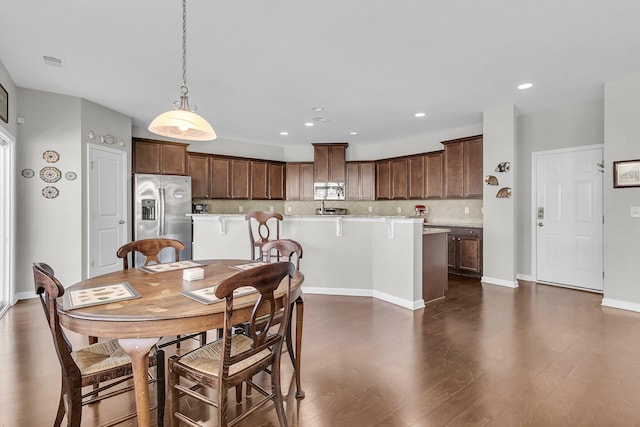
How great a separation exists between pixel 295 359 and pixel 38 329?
2.73m

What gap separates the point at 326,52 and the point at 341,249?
7.83ft

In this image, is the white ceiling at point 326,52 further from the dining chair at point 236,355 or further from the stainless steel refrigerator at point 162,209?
the dining chair at point 236,355

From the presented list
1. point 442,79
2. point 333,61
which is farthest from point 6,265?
point 442,79

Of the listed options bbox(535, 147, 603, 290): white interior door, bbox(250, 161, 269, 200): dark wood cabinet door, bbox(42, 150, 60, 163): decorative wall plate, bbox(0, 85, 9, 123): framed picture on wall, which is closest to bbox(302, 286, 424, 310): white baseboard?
bbox(535, 147, 603, 290): white interior door

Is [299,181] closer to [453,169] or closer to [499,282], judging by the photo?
[453,169]

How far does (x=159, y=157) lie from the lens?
233 inches

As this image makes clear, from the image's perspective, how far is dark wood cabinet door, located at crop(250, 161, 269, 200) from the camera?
23.9 ft

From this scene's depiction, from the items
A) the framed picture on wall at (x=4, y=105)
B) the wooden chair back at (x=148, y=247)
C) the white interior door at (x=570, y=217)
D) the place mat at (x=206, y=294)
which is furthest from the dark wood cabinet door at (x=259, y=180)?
the place mat at (x=206, y=294)

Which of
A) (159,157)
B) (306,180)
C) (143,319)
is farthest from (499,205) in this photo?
(159,157)

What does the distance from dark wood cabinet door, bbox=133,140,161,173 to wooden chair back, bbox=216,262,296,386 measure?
5.07 metres

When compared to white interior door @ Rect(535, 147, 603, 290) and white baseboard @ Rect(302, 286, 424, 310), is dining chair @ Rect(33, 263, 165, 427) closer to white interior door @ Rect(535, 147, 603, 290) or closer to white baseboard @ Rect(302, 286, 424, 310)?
white baseboard @ Rect(302, 286, 424, 310)

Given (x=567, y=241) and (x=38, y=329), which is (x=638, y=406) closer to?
(x=567, y=241)

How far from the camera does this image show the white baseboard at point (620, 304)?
3.78m

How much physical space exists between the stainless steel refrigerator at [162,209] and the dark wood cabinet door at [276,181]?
6.47ft
